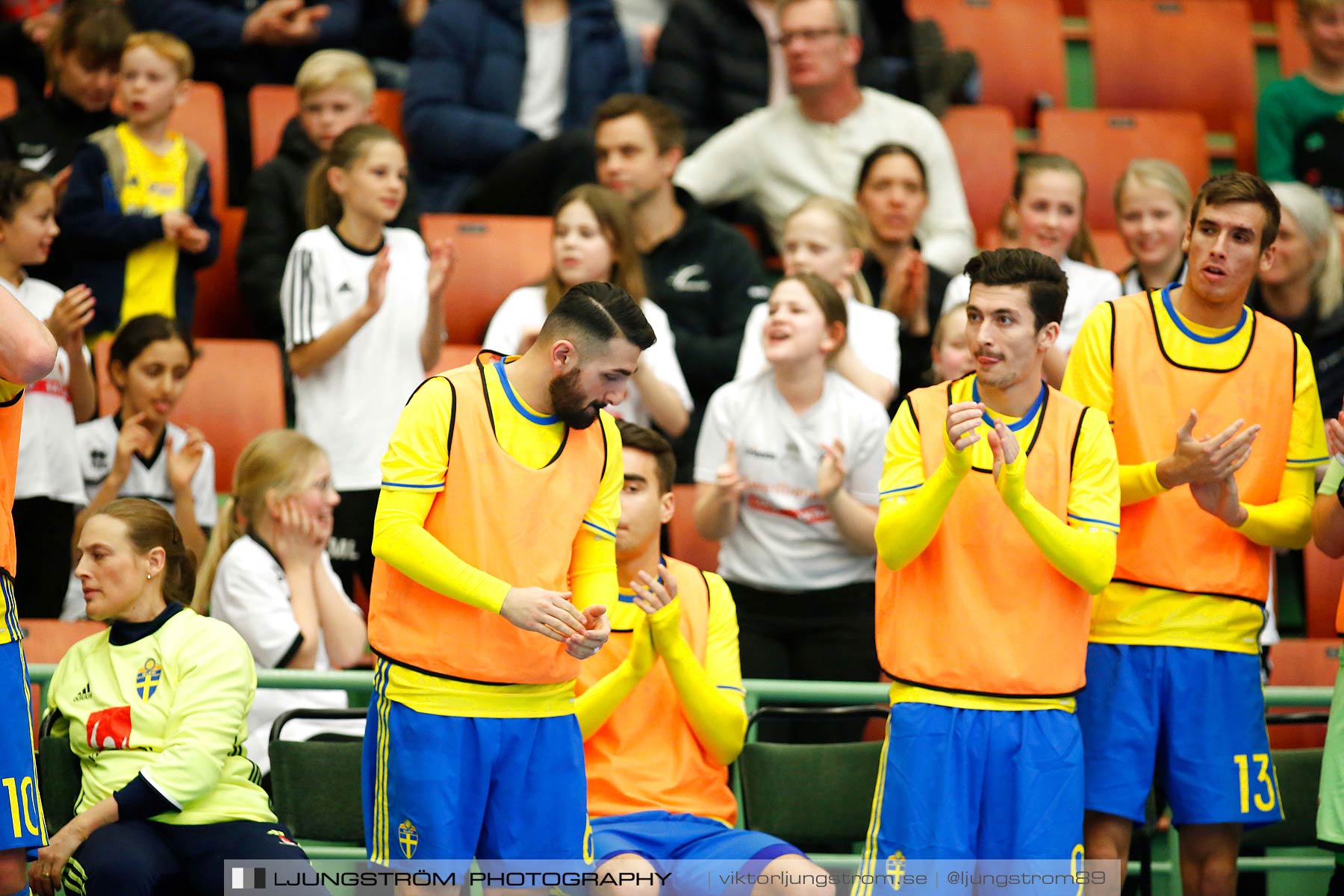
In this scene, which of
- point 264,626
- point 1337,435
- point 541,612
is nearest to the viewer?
point 541,612

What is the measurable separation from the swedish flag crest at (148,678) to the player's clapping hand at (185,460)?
1368mm

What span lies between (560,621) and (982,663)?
39.5 inches

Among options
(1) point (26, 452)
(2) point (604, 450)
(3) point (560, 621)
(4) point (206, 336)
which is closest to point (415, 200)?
(4) point (206, 336)

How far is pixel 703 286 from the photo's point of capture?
5902mm

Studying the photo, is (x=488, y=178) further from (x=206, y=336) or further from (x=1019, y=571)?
(x=1019, y=571)

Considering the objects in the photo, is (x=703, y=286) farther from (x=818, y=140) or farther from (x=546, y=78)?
(x=546, y=78)

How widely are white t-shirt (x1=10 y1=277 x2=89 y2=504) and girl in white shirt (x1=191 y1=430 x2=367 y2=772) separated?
563 millimetres

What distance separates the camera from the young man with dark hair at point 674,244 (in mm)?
5844

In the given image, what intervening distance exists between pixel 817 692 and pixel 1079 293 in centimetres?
208

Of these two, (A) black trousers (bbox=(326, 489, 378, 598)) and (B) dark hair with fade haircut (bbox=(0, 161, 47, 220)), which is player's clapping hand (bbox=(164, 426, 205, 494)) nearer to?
(A) black trousers (bbox=(326, 489, 378, 598))

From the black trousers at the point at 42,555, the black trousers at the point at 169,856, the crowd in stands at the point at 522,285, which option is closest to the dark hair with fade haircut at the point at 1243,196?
the crowd in stands at the point at 522,285

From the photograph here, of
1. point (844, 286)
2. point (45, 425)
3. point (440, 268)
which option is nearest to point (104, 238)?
point (45, 425)

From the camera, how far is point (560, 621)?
322cm

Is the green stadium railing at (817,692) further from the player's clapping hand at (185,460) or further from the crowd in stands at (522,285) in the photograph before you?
the player's clapping hand at (185,460)
